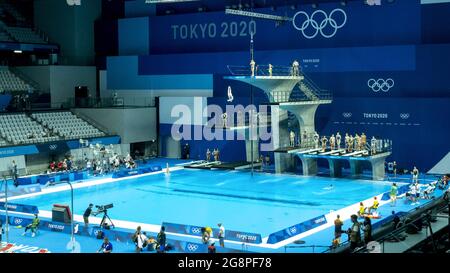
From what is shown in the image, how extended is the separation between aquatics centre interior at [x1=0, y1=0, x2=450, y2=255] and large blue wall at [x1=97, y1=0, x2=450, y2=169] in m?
0.08

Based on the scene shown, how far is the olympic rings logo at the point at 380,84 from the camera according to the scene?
131ft

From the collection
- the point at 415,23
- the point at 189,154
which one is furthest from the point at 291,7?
the point at 189,154

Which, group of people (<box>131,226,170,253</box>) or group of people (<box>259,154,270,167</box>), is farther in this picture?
group of people (<box>259,154,270,167</box>)

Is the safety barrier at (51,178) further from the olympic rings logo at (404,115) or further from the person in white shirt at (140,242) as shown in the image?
the olympic rings logo at (404,115)

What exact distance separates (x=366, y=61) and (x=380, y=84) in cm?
175

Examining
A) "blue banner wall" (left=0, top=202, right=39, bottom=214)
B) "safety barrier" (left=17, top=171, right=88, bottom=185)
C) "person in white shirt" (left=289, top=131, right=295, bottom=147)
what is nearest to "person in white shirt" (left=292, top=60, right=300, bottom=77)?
"person in white shirt" (left=289, top=131, right=295, bottom=147)

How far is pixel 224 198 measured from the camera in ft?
103

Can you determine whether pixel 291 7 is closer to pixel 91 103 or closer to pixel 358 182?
pixel 358 182

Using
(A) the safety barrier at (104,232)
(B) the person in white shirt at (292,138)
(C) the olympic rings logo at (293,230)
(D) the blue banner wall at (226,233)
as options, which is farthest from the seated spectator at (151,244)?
(B) the person in white shirt at (292,138)

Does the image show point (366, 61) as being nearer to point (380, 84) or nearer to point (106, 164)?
point (380, 84)

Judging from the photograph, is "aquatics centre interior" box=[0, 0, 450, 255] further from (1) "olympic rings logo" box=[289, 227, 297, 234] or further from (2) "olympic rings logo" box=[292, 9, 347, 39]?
(1) "olympic rings logo" box=[289, 227, 297, 234]

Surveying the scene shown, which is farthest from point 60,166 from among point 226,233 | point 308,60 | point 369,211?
point 369,211

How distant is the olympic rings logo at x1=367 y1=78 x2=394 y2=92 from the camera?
39781 mm

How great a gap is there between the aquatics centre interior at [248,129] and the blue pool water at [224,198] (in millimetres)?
135
